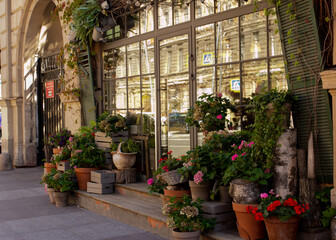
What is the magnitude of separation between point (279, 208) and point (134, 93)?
4767 mm

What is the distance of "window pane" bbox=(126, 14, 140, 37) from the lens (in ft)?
28.7

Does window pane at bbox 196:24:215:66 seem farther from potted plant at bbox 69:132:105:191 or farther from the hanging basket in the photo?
potted plant at bbox 69:132:105:191

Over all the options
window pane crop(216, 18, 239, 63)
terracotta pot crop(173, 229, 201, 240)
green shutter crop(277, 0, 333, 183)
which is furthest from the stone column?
window pane crop(216, 18, 239, 63)

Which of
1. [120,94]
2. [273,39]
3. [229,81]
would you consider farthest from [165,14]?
[273,39]

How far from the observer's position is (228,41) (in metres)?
6.79

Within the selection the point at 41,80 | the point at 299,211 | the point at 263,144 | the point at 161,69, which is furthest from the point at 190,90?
the point at 41,80

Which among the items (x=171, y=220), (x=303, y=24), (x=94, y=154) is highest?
(x=303, y=24)

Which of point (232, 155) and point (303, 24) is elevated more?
point (303, 24)

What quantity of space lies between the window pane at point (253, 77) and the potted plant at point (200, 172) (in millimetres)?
1207

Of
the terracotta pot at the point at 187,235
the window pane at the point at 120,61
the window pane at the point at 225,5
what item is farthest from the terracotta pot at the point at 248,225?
the window pane at the point at 120,61

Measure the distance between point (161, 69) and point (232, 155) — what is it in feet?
9.70

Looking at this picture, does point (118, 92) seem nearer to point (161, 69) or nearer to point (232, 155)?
point (161, 69)

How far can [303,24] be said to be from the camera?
5004mm

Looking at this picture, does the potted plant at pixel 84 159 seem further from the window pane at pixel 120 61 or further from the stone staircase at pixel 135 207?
the window pane at pixel 120 61
